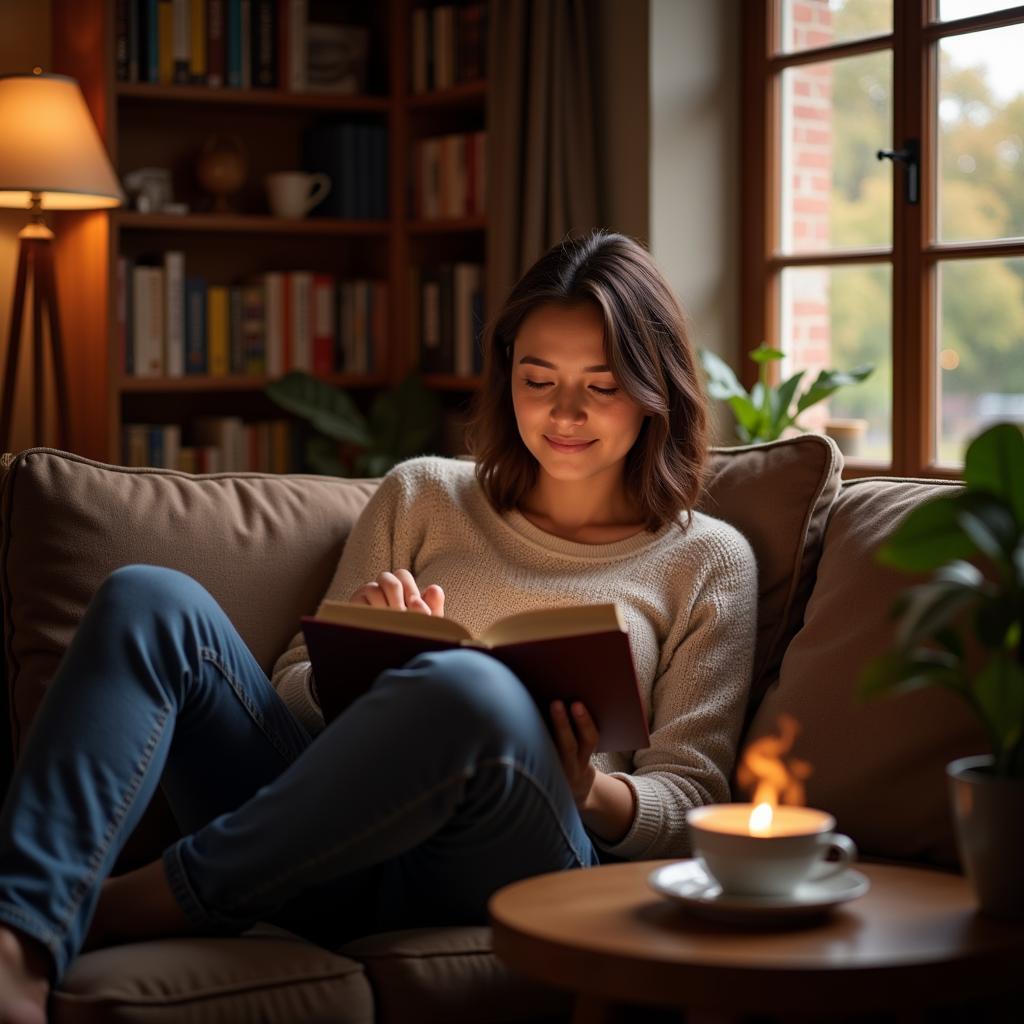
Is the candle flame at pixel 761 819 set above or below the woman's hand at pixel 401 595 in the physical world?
below

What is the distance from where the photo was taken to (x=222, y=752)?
1.71 m

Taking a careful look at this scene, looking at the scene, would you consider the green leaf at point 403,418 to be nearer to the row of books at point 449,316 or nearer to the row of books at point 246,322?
the row of books at point 449,316

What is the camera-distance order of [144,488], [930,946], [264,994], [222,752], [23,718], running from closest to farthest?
[930,946] → [264,994] → [222,752] → [23,718] → [144,488]

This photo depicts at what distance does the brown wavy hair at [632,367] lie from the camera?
2.02 m

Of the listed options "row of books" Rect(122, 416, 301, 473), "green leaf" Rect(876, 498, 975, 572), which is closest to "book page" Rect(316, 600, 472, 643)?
"green leaf" Rect(876, 498, 975, 572)

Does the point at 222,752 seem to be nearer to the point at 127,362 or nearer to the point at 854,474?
the point at 854,474

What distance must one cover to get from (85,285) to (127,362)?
23cm

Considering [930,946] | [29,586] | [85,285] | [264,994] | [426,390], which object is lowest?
[264,994]

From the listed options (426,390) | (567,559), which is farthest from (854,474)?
(567,559)

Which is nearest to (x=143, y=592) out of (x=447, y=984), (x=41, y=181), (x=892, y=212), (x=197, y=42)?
(x=447, y=984)

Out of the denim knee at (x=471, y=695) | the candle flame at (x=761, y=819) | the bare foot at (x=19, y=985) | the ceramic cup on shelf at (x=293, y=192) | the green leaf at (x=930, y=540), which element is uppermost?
the ceramic cup on shelf at (x=293, y=192)

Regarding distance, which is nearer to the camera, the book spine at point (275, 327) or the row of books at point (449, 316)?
the row of books at point (449, 316)

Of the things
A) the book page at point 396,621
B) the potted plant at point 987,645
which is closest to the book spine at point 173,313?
the book page at point 396,621

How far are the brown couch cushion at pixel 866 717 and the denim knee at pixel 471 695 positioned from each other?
462 mm
